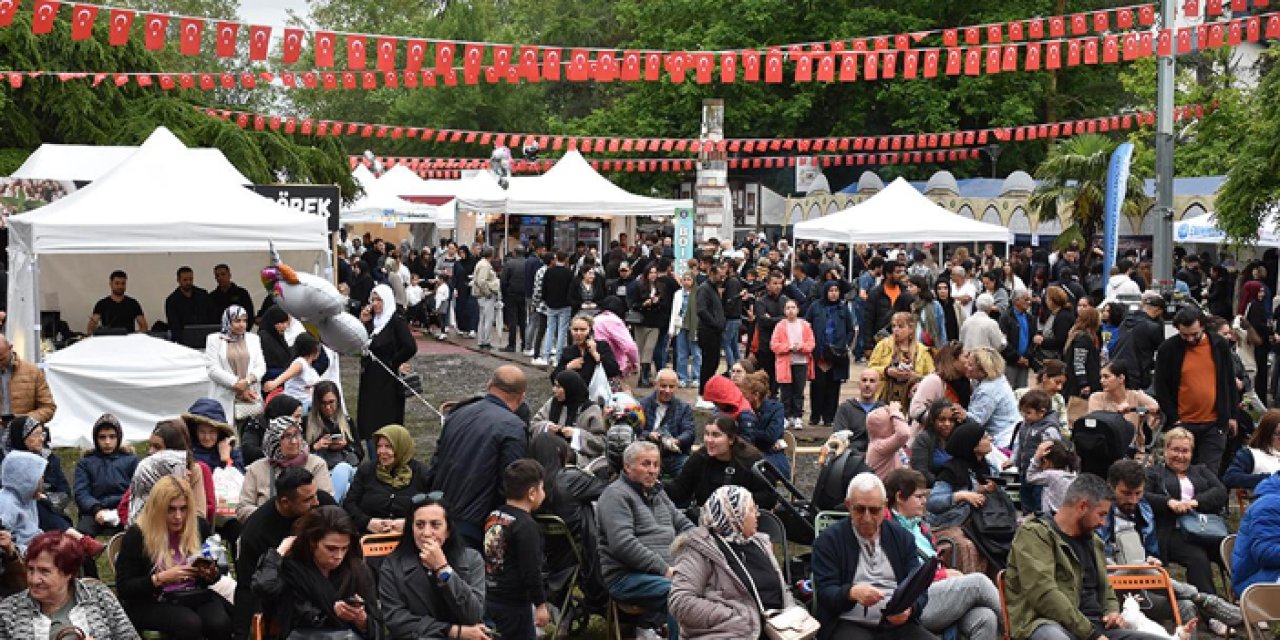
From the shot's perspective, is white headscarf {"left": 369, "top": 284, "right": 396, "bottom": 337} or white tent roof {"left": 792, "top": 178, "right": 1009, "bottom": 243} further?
white tent roof {"left": 792, "top": 178, "right": 1009, "bottom": 243}

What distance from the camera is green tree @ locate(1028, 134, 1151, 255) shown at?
27156mm

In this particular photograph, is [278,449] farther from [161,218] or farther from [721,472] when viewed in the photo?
[161,218]

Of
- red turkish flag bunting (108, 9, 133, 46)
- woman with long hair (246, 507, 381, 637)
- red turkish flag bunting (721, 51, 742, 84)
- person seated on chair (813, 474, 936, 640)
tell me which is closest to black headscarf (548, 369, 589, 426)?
person seated on chair (813, 474, 936, 640)

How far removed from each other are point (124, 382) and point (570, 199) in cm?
1170

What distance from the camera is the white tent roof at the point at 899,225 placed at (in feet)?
72.9

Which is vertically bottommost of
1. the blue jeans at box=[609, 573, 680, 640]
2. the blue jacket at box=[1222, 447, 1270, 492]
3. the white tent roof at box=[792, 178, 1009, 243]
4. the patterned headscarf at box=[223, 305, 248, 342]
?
the blue jeans at box=[609, 573, 680, 640]

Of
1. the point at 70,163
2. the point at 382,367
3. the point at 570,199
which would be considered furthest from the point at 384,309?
the point at 570,199

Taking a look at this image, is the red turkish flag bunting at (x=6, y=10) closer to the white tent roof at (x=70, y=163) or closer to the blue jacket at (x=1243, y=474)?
the white tent roof at (x=70, y=163)

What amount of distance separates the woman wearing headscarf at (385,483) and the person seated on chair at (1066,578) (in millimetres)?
3137

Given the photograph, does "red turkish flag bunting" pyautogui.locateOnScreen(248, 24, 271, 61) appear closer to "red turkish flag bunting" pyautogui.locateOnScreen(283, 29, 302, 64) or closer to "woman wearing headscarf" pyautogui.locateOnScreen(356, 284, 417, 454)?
"red turkish flag bunting" pyautogui.locateOnScreen(283, 29, 302, 64)

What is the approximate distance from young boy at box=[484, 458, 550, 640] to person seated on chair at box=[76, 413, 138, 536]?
2797 mm

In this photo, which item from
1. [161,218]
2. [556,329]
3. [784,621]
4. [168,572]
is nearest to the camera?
[784,621]

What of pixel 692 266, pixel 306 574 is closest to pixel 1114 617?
pixel 306 574

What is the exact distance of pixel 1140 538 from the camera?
8.02 metres
